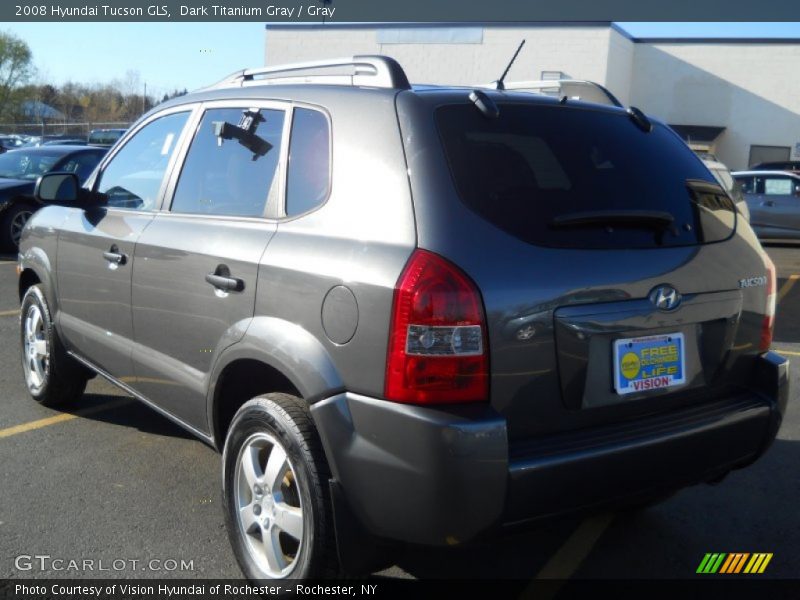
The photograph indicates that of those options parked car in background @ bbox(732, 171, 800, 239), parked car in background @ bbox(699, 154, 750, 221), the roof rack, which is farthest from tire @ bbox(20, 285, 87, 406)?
parked car in background @ bbox(732, 171, 800, 239)

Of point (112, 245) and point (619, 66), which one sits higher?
point (619, 66)

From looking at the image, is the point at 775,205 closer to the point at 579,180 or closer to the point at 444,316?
the point at 579,180

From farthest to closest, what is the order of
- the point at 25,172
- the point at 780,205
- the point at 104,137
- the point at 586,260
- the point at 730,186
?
1. the point at 104,137
2. the point at 780,205
3. the point at 25,172
4. the point at 730,186
5. the point at 586,260

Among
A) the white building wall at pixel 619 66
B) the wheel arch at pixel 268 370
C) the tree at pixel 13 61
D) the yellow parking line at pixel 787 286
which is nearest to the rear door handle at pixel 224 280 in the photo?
the wheel arch at pixel 268 370

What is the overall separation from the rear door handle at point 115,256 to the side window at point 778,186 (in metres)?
14.1

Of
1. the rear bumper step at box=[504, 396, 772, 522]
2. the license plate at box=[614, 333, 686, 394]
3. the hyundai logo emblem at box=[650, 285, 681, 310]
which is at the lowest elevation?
the rear bumper step at box=[504, 396, 772, 522]

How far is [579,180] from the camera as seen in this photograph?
9.75 feet

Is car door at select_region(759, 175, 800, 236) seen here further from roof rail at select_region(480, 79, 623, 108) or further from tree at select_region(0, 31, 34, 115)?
tree at select_region(0, 31, 34, 115)

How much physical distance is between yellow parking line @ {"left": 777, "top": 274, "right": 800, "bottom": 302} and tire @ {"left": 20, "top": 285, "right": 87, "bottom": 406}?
8119 millimetres

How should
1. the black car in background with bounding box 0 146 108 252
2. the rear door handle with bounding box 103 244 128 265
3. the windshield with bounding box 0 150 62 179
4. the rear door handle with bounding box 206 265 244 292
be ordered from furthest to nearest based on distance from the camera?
the windshield with bounding box 0 150 62 179
the black car in background with bounding box 0 146 108 252
the rear door handle with bounding box 103 244 128 265
the rear door handle with bounding box 206 265 244 292

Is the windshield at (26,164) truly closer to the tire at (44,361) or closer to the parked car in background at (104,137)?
the tire at (44,361)

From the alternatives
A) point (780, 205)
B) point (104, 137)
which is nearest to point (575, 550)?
point (780, 205)

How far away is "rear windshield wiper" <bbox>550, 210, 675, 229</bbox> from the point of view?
9.04ft

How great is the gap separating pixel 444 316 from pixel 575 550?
1625mm
